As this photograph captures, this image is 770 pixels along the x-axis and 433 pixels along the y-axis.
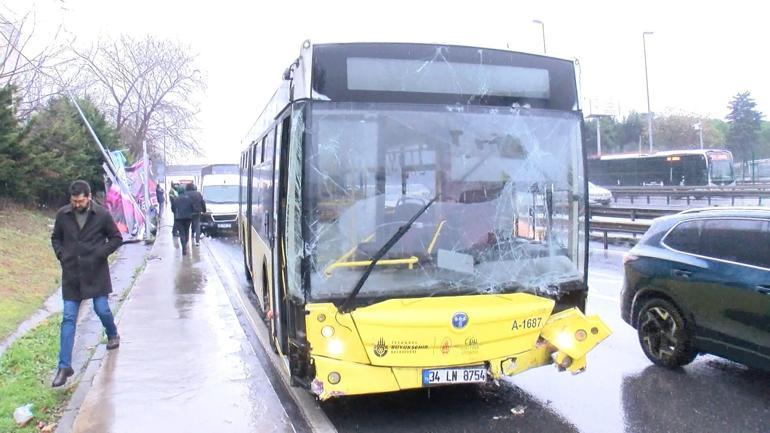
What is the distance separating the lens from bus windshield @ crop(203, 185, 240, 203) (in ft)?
78.4

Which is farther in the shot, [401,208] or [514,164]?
[514,164]

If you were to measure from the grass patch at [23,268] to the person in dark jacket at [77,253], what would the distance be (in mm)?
2304

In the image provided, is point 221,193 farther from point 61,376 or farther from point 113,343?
point 61,376

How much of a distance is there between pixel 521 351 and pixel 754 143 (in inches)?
2972

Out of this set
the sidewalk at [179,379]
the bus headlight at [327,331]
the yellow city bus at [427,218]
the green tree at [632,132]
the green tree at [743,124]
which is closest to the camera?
the bus headlight at [327,331]

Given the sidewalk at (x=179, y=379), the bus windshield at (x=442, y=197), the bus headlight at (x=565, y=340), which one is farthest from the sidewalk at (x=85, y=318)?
the bus headlight at (x=565, y=340)

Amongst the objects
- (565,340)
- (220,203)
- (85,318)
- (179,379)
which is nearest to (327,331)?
(565,340)

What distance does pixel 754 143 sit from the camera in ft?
227

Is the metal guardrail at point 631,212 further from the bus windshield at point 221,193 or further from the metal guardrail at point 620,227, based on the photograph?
the bus windshield at point 221,193

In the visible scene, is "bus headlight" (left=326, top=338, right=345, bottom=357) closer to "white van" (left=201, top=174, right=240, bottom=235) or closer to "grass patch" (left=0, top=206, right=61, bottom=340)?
"grass patch" (left=0, top=206, right=61, bottom=340)

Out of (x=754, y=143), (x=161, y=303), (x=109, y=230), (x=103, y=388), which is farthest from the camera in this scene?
(x=754, y=143)

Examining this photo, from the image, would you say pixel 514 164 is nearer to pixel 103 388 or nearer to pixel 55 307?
pixel 103 388

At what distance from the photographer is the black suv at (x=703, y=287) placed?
5.27m

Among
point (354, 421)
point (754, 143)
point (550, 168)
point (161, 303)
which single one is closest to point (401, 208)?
point (550, 168)
